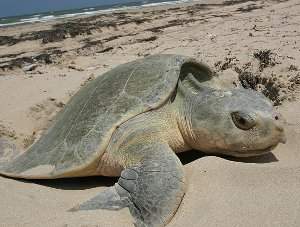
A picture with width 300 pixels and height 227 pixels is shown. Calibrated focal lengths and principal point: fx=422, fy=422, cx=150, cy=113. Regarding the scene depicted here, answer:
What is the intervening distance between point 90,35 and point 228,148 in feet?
22.7

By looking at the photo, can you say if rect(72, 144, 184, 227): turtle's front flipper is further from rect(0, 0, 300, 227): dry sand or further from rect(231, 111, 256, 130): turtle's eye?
rect(231, 111, 256, 130): turtle's eye

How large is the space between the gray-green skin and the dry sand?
0.10 metres

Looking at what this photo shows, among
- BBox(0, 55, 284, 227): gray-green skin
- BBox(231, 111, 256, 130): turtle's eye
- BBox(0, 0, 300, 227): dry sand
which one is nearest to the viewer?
BBox(0, 0, 300, 227): dry sand

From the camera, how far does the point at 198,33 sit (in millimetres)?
6590

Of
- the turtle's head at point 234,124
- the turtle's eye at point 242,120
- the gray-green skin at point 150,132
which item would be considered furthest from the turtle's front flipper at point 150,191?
the turtle's eye at point 242,120

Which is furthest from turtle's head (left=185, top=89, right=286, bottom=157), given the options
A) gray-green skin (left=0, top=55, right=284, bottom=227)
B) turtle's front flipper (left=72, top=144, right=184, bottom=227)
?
turtle's front flipper (left=72, top=144, right=184, bottom=227)

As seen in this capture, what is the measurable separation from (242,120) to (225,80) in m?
1.47

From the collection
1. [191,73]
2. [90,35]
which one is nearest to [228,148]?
[191,73]

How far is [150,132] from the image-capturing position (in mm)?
2285

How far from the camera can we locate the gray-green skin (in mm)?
2020

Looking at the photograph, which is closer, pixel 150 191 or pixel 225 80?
pixel 150 191

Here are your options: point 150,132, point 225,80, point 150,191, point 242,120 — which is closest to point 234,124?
point 242,120

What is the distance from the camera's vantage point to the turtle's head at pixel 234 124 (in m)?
2.18

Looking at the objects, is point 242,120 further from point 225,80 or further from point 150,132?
point 225,80
